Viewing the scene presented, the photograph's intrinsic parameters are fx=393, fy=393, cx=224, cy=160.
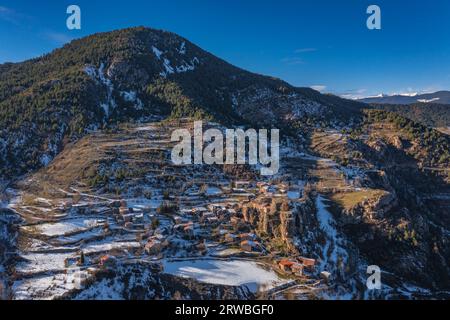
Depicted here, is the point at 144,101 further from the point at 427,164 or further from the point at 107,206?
the point at 427,164

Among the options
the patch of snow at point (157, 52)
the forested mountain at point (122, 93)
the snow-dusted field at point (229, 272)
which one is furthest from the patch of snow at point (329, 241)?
the patch of snow at point (157, 52)

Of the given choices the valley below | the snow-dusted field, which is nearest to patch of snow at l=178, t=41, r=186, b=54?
the valley below

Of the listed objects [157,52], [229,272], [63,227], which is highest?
[157,52]

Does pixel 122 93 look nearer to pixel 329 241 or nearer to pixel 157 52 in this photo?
pixel 157 52

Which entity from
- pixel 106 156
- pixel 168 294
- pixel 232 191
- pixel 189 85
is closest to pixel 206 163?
pixel 232 191

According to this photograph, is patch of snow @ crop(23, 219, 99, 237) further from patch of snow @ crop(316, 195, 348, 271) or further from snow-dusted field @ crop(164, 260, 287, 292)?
patch of snow @ crop(316, 195, 348, 271)

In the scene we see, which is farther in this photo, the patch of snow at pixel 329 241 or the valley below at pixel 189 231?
the patch of snow at pixel 329 241

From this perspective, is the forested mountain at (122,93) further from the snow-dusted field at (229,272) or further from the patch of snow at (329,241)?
the snow-dusted field at (229,272)

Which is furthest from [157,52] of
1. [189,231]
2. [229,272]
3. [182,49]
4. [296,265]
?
[296,265]
